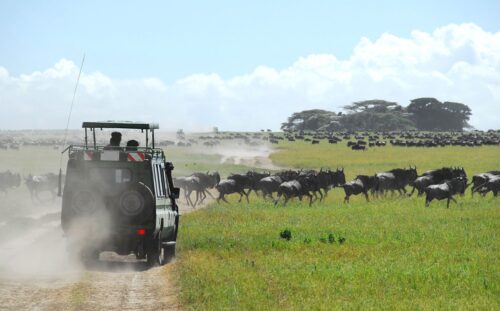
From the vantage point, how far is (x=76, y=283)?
16266 millimetres

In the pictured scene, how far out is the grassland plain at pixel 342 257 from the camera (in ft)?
48.6

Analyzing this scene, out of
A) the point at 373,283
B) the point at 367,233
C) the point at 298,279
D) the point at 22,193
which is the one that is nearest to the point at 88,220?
the point at 298,279

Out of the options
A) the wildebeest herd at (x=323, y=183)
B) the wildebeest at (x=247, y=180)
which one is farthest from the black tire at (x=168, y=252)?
the wildebeest at (x=247, y=180)

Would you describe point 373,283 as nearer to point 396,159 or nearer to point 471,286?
point 471,286

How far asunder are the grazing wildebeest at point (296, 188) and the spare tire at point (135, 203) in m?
22.8

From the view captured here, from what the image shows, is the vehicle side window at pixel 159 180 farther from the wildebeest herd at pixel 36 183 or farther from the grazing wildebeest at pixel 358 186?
the wildebeest herd at pixel 36 183

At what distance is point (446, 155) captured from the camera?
93000 mm

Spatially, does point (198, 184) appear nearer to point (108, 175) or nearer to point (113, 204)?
point (108, 175)

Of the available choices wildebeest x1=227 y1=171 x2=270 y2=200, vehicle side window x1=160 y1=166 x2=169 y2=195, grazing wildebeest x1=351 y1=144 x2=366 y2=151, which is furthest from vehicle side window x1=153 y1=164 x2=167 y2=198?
grazing wildebeest x1=351 y1=144 x2=366 y2=151

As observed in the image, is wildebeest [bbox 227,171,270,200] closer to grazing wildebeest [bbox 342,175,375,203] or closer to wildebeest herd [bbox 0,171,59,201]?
grazing wildebeest [bbox 342,175,375,203]

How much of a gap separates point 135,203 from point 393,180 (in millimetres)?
30892

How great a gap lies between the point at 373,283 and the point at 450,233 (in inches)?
405

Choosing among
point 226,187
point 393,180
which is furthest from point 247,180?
point 393,180

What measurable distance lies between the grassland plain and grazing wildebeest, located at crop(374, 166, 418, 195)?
584cm
